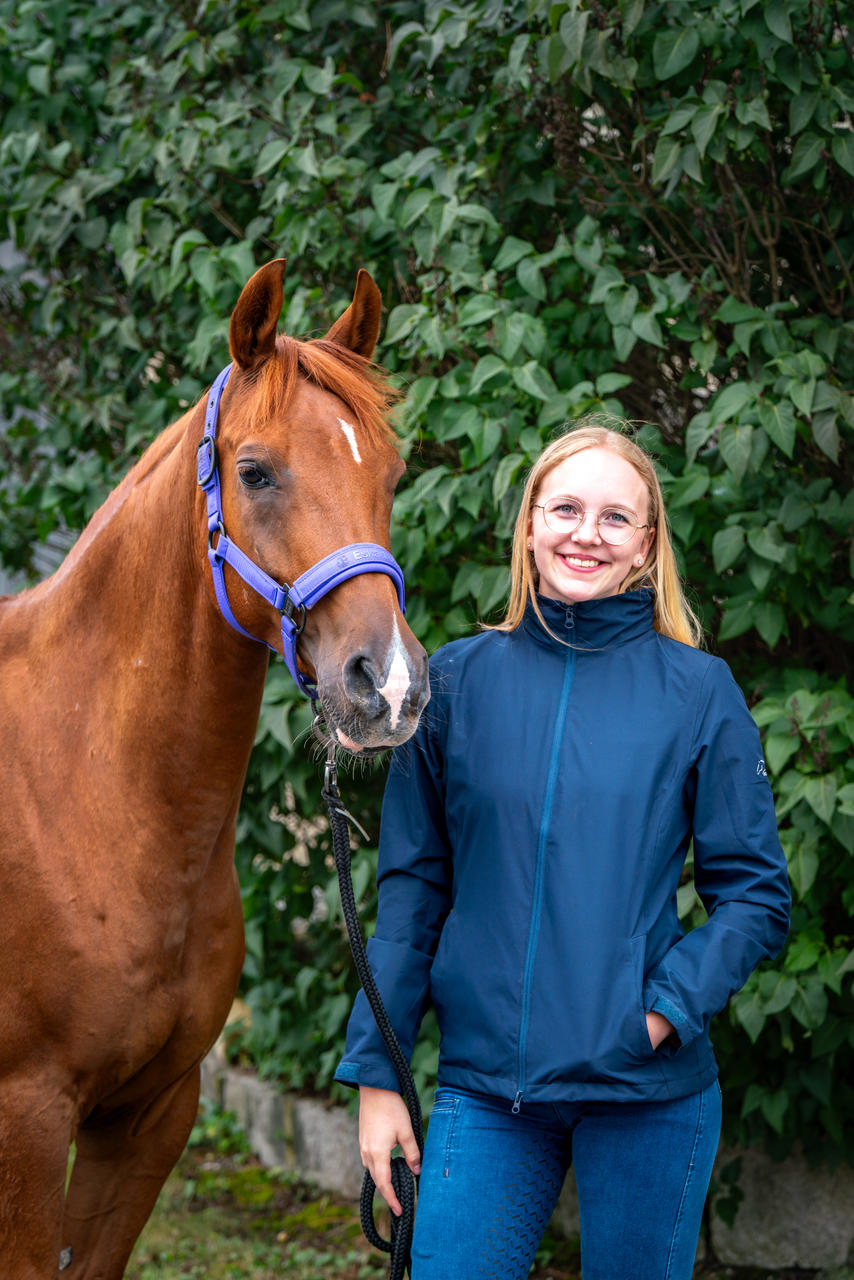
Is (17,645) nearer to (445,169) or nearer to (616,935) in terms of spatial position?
(616,935)

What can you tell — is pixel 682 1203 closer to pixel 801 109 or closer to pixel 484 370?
pixel 484 370

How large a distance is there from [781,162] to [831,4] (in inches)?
17.6

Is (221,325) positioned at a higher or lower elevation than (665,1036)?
higher

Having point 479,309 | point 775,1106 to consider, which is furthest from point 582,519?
point 775,1106

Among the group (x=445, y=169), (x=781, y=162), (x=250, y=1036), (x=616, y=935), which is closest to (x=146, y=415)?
(x=445, y=169)

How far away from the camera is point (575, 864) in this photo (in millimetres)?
1623

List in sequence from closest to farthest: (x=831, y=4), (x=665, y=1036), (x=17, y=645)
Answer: (x=665, y=1036) → (x=17, y=645) → (x=831, y=4)

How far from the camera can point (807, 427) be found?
2564mm

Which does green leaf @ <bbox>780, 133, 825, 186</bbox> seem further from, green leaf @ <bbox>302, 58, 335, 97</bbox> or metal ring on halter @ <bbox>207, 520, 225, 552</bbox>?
metal ring on halter @ <bbox>207, 520, 225, 552</bbox>

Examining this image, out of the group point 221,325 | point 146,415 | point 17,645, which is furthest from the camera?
point 146,415

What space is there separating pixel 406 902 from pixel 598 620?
0.51m

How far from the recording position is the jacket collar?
5.75 ft

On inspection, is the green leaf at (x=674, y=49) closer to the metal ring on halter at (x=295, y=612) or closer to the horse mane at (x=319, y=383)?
the horse mane at (x=319, y=383)

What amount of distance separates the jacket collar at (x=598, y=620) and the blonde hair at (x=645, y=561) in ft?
0.21
